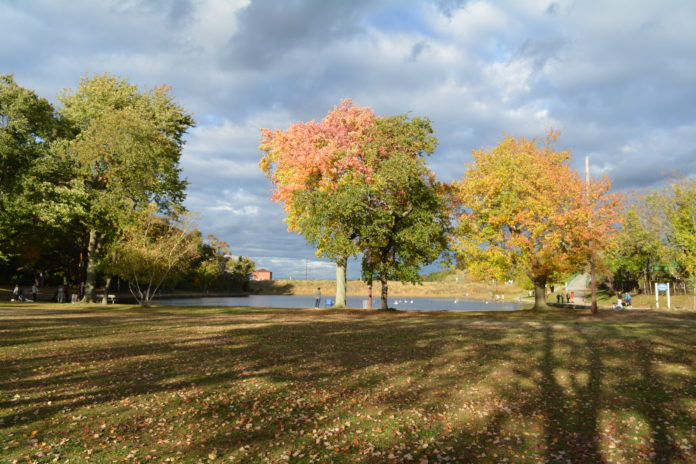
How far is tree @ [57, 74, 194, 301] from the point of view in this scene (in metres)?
37.3

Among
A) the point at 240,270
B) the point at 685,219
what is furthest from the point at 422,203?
the point at 240,270

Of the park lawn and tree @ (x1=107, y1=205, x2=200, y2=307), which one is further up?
tree @ (x1=107, y1=205, x2=200, y2=307)

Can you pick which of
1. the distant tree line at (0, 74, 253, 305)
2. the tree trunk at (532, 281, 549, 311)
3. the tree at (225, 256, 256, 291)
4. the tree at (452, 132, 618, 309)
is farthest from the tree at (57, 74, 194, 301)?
the tree at (225, 256, 256, 291)

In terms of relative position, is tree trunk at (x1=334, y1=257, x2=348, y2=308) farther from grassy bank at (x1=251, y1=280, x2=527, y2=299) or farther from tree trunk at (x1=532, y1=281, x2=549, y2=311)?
grassy bank at (x1=251, y1=280, x2=527, y2=299)

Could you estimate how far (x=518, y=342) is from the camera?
731 inches

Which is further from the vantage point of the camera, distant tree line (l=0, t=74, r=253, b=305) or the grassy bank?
the grassy bank

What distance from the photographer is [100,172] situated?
130 ft

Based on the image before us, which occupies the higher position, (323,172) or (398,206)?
(323,172)

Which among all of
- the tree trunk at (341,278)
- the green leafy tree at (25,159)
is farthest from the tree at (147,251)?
the tree trunk at (341,278)

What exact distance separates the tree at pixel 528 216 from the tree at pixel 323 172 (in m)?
9.67

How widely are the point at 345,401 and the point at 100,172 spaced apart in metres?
37.5

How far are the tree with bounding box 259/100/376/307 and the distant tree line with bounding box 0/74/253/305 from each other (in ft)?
34.2

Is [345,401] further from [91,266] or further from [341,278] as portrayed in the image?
[91,266]

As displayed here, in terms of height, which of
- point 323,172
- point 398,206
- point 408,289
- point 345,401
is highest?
point 323,172
